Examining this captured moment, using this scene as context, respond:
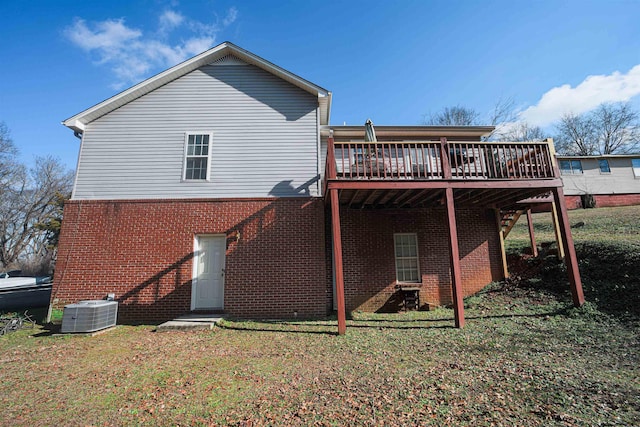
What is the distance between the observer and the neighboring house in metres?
17.9

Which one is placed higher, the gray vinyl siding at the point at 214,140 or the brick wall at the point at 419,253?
the gray vinyl siding at the point at 214,140

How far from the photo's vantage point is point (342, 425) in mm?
3025

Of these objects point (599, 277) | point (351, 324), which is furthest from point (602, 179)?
point (351, 324)

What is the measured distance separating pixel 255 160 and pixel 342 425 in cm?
733

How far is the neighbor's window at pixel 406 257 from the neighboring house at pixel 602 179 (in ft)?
47.3

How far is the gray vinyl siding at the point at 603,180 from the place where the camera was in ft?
59.2

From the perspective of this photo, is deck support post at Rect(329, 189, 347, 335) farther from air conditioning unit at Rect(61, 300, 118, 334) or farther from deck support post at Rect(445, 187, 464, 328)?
air conditioning unit at Rect(61, 300, 118, 334)

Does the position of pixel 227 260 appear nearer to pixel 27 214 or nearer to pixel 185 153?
pixel 185 153

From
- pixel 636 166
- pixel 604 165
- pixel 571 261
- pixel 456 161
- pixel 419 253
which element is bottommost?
pixel 571 261

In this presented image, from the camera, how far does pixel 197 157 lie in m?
9.05

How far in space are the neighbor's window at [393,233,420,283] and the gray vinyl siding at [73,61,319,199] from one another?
128 inches

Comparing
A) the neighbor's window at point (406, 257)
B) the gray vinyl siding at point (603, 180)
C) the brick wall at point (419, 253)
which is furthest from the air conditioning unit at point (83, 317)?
the gray vinyl siding at point (603, 180)

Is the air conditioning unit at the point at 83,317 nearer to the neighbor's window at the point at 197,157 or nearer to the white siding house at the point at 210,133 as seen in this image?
the white siding house at the point at 210,133

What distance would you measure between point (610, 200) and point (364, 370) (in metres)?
21.6
